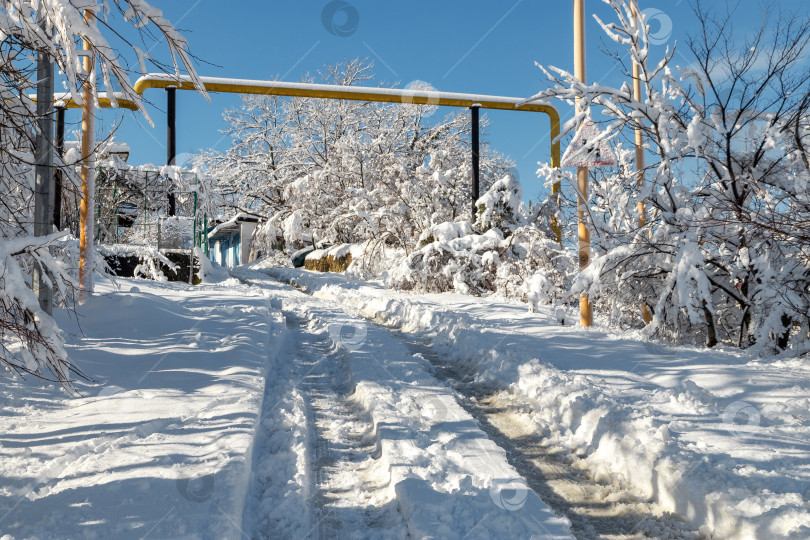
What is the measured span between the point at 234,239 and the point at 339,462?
125ft

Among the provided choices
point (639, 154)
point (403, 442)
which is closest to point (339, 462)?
point (403, 442)

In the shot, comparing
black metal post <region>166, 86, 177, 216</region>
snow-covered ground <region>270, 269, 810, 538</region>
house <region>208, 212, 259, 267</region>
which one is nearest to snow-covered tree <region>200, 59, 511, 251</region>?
house <region>208, 212, 259, 267</region>

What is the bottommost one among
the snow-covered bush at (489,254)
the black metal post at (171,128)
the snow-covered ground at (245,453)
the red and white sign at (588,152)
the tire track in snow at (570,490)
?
the tire track in snow at (570,490)

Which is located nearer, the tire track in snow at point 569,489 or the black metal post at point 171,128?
the tire track in snow at point 569,489

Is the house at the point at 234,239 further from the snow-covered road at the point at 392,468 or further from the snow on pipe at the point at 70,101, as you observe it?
the snow-covered road at the point at 392,468

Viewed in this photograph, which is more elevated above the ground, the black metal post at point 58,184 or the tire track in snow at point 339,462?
the black metal post at point 58,184

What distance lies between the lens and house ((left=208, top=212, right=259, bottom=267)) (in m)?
35.9

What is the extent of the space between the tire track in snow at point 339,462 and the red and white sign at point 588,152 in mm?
4334

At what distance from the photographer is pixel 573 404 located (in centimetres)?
496

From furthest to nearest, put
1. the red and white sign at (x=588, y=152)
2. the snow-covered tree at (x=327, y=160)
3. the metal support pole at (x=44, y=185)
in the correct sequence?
1. the snow-covered tree at (x=327, y=160)
2. the red and white sign at (x=588, y=152)
3. the metal support pole at (x=44, y=185)

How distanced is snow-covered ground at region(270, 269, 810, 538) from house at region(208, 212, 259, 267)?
29.7m

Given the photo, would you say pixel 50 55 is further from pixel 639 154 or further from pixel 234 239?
pixel 234 239

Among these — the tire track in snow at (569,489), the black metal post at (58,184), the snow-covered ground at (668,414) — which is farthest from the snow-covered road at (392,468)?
the black metal post at (58,184)

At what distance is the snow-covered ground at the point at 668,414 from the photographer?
127 inches
